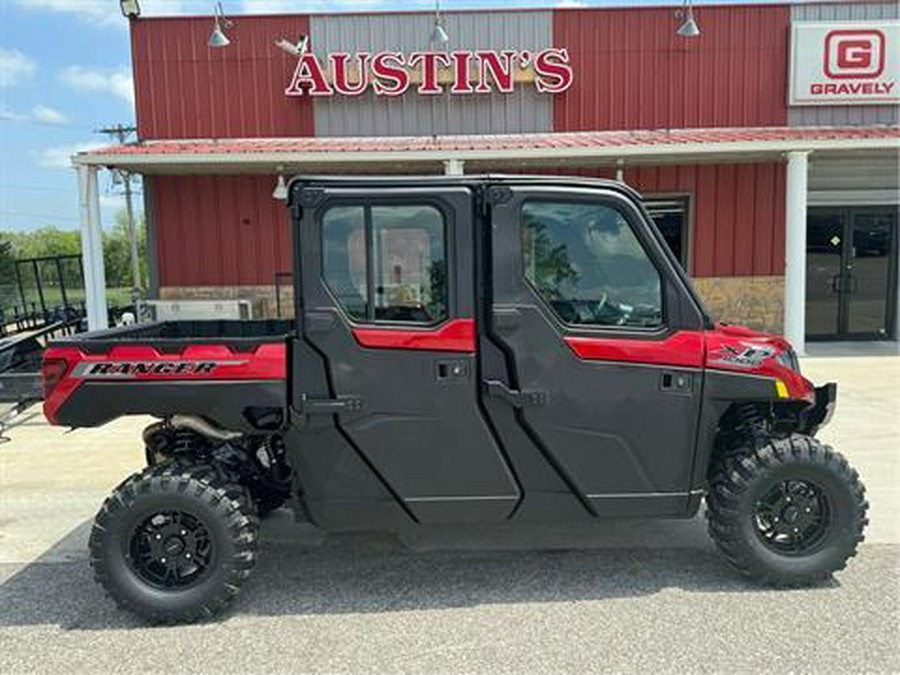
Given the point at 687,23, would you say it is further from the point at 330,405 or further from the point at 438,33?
the point at 330,405

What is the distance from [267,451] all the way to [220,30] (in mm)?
9990

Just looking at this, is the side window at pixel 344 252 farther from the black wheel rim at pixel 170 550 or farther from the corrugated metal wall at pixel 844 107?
the corrugated metal wall at pixel 844 107

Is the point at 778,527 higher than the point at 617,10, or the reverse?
the point at 617,10

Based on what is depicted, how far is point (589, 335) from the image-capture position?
3.37 m

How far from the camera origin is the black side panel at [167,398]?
11.0 feet

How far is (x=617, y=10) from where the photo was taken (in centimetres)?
1181

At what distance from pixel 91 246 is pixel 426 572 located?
27.7ft

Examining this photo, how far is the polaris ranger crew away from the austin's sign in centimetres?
1035

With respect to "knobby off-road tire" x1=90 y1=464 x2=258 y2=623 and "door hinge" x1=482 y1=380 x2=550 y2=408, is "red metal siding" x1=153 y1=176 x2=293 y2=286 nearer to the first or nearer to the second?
"knobby off-road tire" x1=90 y1=464 x2=258 y2=623

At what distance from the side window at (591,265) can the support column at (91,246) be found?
8.63 m

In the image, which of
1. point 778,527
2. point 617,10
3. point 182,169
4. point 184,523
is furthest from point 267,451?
point 617,10

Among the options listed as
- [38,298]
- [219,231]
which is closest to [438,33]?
[219,231]

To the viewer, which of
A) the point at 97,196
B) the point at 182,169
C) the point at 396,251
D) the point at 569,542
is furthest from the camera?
the point at 182,169

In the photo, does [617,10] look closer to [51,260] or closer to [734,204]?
[734,204]
